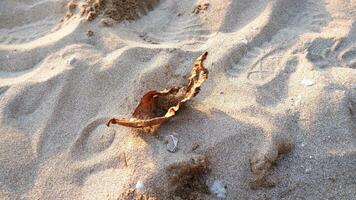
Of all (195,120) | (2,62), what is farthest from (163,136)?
(2,62)

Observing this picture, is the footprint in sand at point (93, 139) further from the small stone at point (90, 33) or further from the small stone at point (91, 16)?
the small stone at point (91, 16)

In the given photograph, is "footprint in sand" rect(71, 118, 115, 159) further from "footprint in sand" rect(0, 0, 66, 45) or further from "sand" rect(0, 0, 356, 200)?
"footprint in sand" rect(0, 0, 66, 45)

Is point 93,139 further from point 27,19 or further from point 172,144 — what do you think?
point 27,19

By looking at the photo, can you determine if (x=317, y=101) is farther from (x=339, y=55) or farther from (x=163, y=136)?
(x=163, y=136)

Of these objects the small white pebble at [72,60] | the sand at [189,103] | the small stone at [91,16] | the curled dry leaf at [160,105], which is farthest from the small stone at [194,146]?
the small stone at [91,16]

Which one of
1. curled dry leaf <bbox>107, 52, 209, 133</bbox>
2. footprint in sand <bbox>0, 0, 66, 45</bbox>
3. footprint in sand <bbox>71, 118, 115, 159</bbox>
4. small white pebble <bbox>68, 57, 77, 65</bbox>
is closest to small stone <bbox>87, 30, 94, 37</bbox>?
small white pebble <bbox>68, 57, 77, 65</bbox>

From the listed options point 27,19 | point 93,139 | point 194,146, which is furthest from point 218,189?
point 27,19
